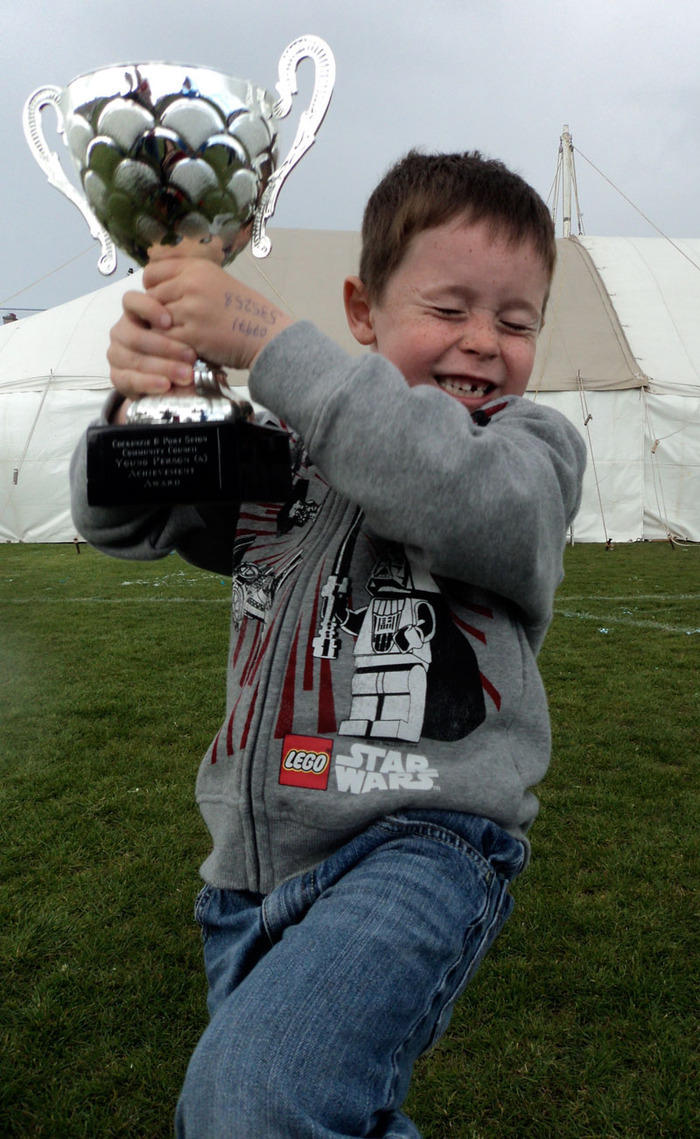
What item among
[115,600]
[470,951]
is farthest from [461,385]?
[115,600]

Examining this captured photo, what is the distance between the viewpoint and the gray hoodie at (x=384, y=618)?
105cm

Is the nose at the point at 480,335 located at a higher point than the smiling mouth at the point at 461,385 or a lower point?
higher

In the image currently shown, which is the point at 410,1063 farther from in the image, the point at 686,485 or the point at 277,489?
the point at 686,485

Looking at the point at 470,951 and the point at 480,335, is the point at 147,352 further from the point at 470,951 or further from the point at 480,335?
the point at 470,951

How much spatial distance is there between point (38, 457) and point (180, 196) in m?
12.7

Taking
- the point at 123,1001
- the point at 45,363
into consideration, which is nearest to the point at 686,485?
the point at 45,363

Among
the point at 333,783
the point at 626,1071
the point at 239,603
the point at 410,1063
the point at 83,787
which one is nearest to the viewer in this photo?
the point at 410,1063

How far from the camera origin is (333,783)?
1.17 meters

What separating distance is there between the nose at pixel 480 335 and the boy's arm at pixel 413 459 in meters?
0.19

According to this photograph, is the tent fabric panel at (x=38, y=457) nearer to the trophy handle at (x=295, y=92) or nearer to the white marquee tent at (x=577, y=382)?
the white marquee tent at (x=577, y=382)

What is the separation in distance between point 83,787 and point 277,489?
8.44 ft

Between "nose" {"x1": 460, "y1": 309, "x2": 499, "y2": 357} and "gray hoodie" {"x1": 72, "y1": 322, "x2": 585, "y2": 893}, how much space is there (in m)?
0.08

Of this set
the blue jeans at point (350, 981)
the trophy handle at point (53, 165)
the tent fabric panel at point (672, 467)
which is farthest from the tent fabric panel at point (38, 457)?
the blue jeans at point (350, 981)

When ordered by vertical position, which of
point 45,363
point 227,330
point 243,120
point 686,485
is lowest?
point 686,485
